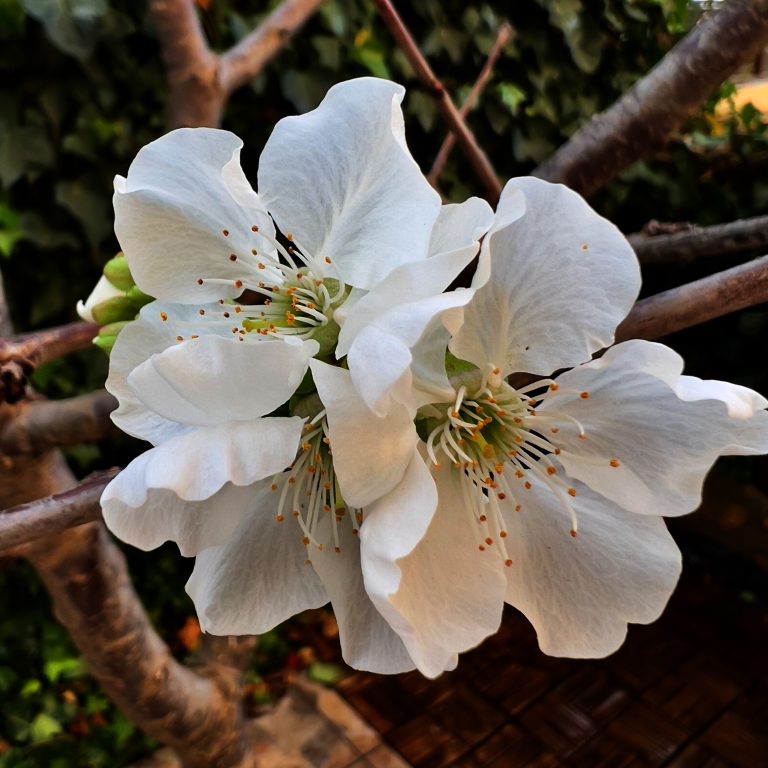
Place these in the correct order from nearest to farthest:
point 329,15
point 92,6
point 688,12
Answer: point 92,6 → point 688,12 → point 329,15

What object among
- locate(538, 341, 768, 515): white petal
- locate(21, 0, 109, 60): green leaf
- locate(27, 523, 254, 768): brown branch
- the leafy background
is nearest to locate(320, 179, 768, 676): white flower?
locate(538, 341, 768, 515): white petal

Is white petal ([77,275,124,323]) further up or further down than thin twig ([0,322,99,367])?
further up

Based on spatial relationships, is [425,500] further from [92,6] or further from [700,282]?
[92,6]

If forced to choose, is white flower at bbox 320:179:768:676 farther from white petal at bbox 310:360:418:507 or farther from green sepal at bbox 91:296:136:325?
green sepal at bbox 91:296:136:325

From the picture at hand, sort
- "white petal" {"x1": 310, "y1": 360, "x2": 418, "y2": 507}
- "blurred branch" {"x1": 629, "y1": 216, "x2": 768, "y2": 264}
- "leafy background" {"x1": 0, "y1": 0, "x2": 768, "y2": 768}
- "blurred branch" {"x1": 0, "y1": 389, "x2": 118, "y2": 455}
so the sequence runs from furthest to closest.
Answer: "leafy background" {"x1": 0, "y1": 0, "x2": 768, "y2": 768} → "blurred branch" {"x1": 0, "y1": 389, "x2": 118, "y2": 455} → "blurred branch" {"x1": 629, "y1": 216, "x2": 768, "y2": 264} → "white petal" {"x1": 310, "y1": 360, "x2": 418, "y2": 507}

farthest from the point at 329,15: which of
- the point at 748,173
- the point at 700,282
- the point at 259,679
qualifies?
the point at 259,679

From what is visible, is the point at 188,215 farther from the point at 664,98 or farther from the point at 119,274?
the point at 664,98
